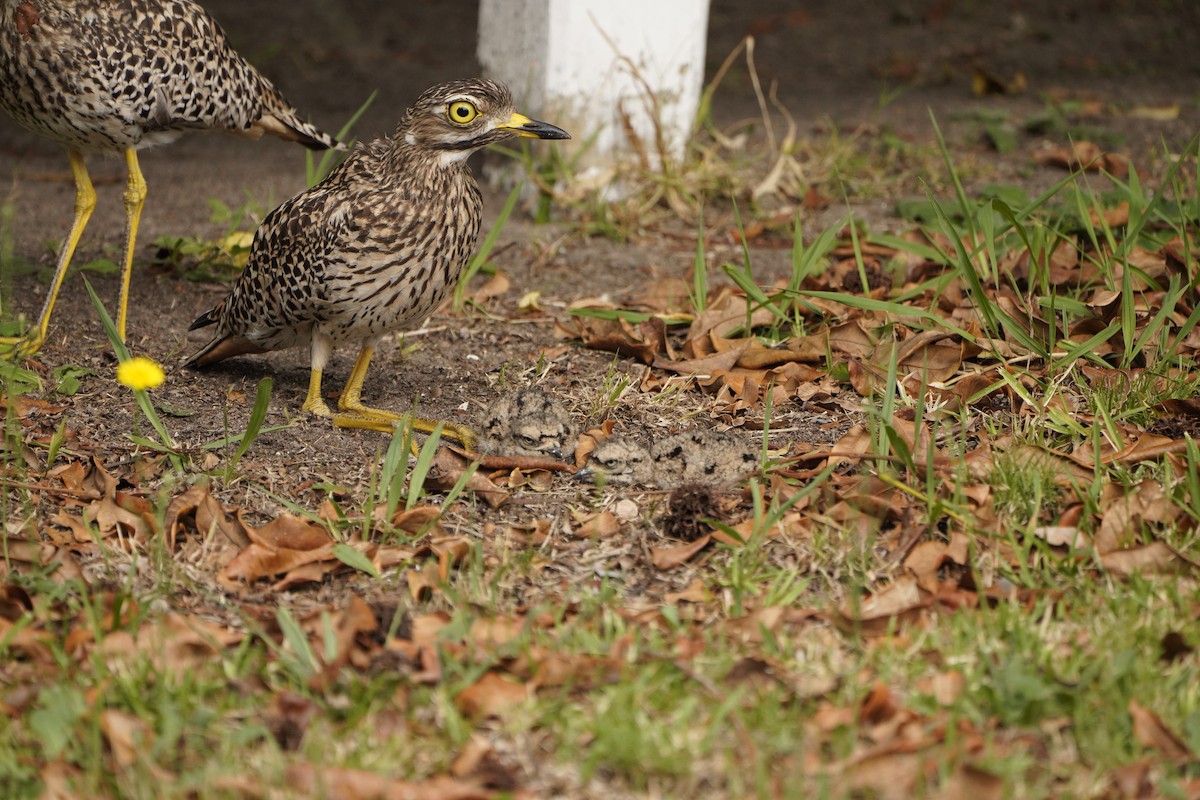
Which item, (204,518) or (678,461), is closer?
(204,518)

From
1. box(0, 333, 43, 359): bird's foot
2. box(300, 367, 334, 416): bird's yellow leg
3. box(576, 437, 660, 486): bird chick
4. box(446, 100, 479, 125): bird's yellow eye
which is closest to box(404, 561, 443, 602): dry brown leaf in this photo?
box(576, 437, 660, 486): bird chick

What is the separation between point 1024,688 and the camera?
8.43 ft

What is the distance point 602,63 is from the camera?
19.4ft

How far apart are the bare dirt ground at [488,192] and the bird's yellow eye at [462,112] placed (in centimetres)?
88

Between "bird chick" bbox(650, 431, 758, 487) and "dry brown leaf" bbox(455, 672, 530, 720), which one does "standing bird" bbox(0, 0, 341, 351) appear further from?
"dry brown leaf" bbox(455, 672, 530, 720)

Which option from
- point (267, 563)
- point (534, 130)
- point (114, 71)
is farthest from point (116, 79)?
point (267, 563)

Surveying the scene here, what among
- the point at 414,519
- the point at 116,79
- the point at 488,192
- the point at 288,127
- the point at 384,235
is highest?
the point at 116,79

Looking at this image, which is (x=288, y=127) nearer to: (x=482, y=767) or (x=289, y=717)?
(x=289, y=717)

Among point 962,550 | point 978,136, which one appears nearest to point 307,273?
point 962,550

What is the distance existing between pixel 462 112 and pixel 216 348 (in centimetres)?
122

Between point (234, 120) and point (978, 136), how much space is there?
386 centimetres

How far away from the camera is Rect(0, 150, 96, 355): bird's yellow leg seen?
4.37m

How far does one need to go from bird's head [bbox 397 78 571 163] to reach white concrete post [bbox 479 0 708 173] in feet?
5.77

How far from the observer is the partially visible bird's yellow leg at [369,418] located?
3.83 meters
